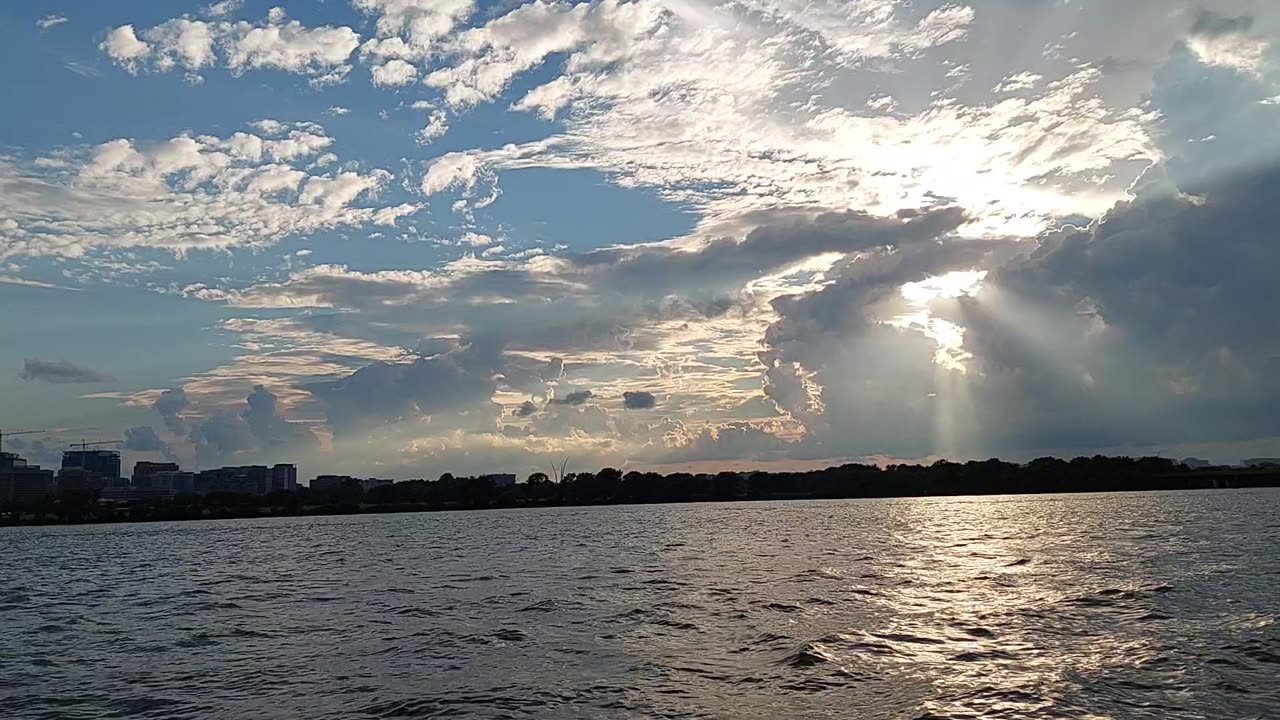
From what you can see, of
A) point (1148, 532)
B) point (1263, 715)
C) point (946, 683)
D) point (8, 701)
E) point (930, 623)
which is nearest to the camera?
point (1263, 715)

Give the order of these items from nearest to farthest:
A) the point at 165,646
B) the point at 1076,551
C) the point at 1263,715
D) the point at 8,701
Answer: the point at 1263,715, the point at 8,701, the point at 165,646, the point at 1076,551

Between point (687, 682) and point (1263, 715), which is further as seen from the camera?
point (687, 682)

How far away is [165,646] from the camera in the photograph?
42.7m

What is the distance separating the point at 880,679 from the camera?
29.1 meters

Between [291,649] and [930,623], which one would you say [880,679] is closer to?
[930,623]

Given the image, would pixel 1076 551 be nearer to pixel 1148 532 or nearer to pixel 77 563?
pixel 1148 532

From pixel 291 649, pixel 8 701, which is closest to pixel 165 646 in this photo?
pixel 291 649

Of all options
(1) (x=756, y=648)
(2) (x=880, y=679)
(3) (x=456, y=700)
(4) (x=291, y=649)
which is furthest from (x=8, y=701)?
(2) (x=880, y=679)

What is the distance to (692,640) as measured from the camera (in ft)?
121

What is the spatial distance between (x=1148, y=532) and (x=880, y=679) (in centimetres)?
7842

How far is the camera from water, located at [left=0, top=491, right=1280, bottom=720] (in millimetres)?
27344

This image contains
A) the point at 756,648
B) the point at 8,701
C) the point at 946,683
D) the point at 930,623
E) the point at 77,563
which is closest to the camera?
the point at 946,683

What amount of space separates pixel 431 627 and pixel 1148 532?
255ft

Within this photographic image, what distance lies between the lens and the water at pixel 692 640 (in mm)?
27344
